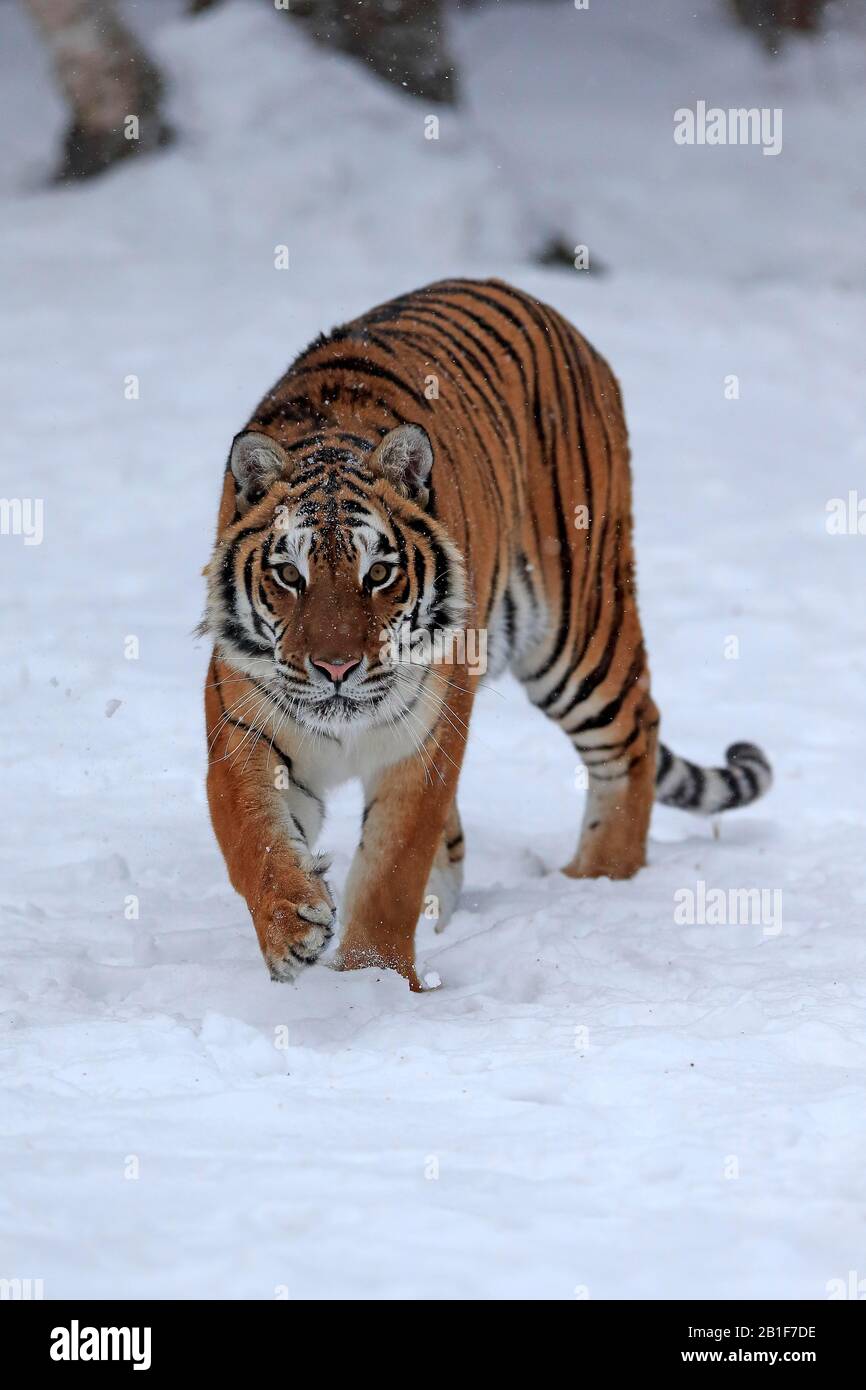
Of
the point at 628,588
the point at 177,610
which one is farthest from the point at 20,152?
the point at 628,588

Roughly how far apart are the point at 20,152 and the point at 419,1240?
11.1m

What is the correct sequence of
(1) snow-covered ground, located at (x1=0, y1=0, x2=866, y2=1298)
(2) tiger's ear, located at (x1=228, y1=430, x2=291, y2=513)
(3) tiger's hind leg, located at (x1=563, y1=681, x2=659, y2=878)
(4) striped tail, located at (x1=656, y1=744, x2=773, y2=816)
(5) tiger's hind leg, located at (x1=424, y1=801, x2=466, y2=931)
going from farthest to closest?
(4) striped tail, located at (x1=656, y1=744, x2=773, y2=816), (3) tiger's hind leg, located at (x1=563, y1=681, x2=659, y2=878), (5) tiger's hind leg, located at (x1=424, y1=801, x2=466, y2=931), (2) tiger's ear, located at (x1=228, y1=430, x2=291, y2=513), (1) snow-covered ground, located at (x1=0, y1=0, x2=866, y2=1298)

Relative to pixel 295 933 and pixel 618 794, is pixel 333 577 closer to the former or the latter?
pixel 295 933

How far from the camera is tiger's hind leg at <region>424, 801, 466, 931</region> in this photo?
5.08 meters

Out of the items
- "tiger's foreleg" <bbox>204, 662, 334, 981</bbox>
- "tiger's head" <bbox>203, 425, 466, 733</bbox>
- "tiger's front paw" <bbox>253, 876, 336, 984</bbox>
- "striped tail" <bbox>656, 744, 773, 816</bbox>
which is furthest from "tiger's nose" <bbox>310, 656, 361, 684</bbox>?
"striped tail" <bbox>656, 744, 773, 816</bbox>

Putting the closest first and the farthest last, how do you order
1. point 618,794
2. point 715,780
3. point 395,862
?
1. point 395,862
2. point 618,794
3. point 715,780

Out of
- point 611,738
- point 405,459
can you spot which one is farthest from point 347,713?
point 611,738

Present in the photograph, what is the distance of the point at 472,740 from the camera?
6922mm

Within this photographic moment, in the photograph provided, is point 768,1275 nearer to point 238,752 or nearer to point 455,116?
point 238,752

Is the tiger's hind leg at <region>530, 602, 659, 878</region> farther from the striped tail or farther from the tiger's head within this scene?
the tiger's head

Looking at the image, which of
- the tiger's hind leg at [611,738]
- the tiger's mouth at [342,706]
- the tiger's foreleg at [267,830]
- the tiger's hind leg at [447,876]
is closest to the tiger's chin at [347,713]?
the tiger's mouth at [342,706]

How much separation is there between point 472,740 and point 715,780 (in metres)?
1.24

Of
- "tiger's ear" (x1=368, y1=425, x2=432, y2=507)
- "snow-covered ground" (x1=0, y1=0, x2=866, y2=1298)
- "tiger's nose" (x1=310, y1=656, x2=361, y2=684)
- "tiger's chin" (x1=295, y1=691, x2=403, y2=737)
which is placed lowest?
"snow-covered ground" (x1=0, y1=0, x2=866, y2=1298)

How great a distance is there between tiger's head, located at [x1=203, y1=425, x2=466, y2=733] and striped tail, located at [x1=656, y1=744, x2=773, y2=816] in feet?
6.76
